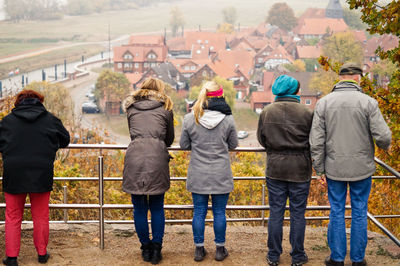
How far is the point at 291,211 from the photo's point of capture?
12.4 feet

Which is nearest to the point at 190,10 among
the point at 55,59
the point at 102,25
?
the point at 102,25

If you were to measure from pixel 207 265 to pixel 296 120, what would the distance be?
4.33 feet

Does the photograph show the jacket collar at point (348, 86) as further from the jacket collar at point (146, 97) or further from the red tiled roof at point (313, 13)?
the red tiled roof at point (313, 13)

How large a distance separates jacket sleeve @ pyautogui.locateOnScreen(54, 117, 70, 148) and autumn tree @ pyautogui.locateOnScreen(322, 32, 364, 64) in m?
95.9

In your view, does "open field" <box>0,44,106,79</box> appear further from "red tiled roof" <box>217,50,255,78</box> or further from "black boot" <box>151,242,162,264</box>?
"black boot" <box>151,242,162,264</box>

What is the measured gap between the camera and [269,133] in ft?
12.3

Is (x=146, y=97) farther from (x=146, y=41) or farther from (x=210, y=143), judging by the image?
(x=146, y=41)

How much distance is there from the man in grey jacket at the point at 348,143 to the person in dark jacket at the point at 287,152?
10 centimetres

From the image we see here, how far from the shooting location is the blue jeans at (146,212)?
380 cm

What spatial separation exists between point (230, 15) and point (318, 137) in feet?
538

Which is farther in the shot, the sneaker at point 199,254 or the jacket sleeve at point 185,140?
the sneaker at point 199,254

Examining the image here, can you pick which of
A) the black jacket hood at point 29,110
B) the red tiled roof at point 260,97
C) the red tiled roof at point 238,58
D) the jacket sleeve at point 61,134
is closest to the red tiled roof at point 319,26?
the red tiled roof at point 238,58

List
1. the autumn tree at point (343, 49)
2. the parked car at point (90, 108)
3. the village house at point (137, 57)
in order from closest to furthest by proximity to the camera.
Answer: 1. the parked car at point (90, 108)
2. the autumn tree at point (343, 49)
3. the village house at point (137, 57)

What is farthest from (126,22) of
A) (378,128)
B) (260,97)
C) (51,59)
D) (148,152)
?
(378,128)
